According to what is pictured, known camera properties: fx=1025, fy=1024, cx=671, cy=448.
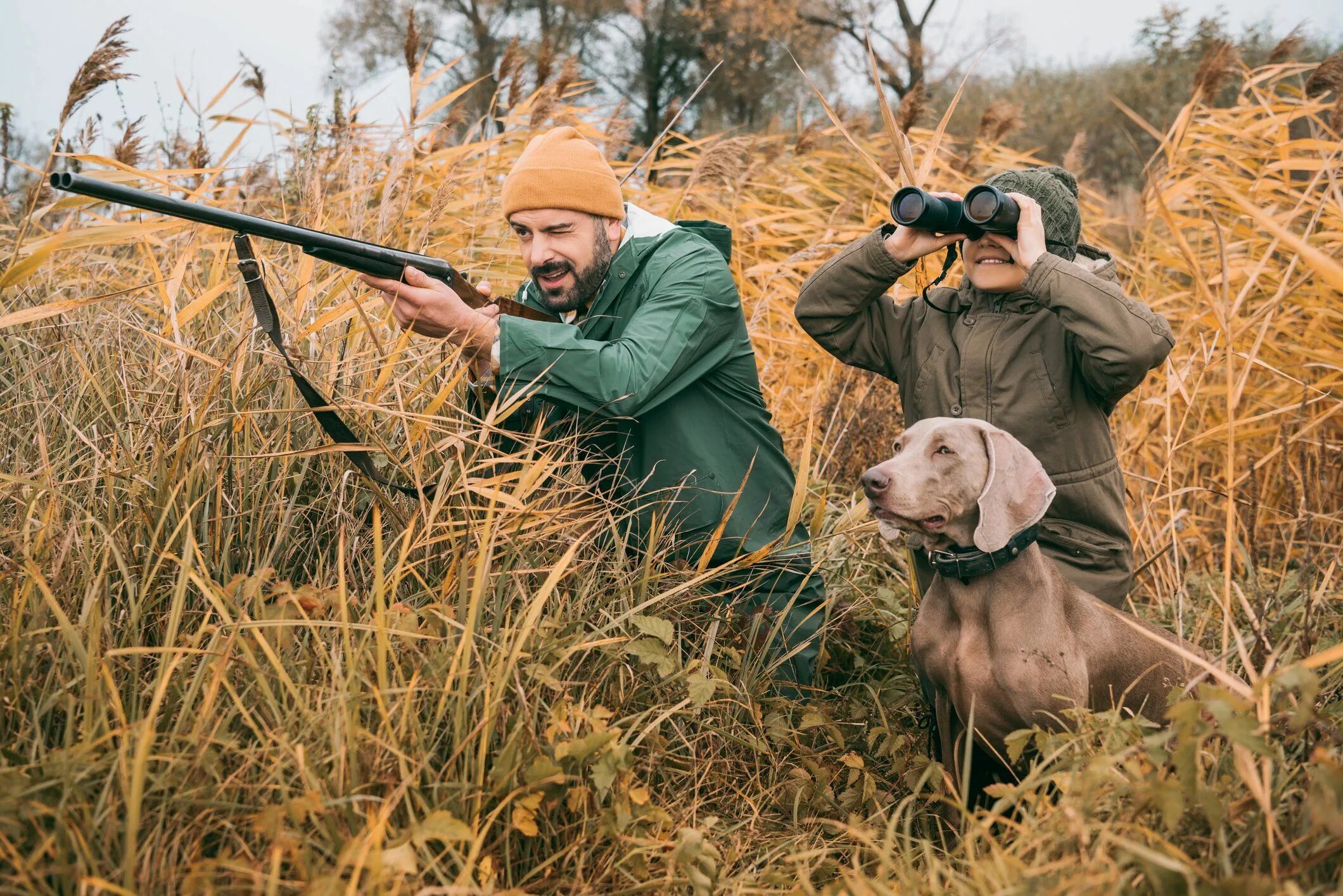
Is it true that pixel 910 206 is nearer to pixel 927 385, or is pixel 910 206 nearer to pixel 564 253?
pixel 927 385

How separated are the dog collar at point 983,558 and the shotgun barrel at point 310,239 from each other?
1434 mm

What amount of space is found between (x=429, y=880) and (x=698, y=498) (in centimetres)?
148

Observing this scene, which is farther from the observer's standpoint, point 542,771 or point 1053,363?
point 1053,363

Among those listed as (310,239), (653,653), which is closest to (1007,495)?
(653,653)

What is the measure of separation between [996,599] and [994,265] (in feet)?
3.28

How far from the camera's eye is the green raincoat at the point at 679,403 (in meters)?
2.90

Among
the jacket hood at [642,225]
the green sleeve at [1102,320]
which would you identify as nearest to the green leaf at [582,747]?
the green sleeve at [1102,320]

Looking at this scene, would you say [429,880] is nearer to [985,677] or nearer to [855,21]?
[985,677]

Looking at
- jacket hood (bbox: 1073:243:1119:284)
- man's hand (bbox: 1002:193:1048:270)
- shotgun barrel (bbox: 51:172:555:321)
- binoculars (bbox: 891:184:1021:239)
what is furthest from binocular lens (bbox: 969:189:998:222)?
shotgun barrel (bbox: 51:172:555:321)

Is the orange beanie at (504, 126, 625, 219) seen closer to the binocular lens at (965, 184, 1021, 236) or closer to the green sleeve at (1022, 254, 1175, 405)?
the binocular lens at (965, 184, 1021, 236)

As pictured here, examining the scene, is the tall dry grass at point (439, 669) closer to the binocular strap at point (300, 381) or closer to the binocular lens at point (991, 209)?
the binocular strap at point (300, 381)

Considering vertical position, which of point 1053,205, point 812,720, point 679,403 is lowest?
point 812,720

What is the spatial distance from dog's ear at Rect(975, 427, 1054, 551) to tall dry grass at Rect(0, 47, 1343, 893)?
0.45 meters

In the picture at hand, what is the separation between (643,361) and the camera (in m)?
2.97
